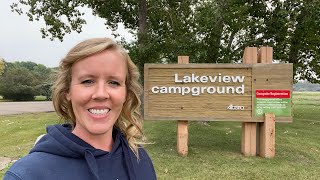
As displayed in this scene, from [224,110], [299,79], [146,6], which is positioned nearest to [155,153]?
[224,110]

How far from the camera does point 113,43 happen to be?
1530mm

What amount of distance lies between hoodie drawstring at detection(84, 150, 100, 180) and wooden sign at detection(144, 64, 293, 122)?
570cm

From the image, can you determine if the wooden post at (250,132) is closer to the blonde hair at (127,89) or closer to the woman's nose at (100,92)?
the blonde hair at (127,89)

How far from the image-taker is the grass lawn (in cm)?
583

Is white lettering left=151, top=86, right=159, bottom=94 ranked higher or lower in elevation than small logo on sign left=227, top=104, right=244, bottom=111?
higher

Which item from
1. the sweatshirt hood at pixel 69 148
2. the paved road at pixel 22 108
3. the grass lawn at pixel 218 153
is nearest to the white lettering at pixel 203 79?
the grass lawn at pixel 218 153

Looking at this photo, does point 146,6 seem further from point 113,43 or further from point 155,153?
point 113,43

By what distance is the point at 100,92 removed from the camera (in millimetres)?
1461

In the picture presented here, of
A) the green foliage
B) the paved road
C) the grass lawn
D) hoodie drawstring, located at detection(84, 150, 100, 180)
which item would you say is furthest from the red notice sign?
the paved road

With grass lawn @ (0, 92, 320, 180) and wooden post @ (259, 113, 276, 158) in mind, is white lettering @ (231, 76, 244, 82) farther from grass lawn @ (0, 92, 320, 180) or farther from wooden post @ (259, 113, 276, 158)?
grass lawn @ (0, 92, 320, 180)

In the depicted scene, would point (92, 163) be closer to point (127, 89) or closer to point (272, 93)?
point (127, 89)

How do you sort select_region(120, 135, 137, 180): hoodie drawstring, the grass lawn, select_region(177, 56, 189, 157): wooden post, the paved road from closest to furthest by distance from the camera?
select_region(120, 135, 137, 180): hoodie drawstring, the grass lawn, select_region(177, 56, 189, 157): wooden post, the paved road

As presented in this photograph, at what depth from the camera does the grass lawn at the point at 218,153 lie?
5.83m

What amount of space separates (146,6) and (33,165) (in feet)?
37.8
